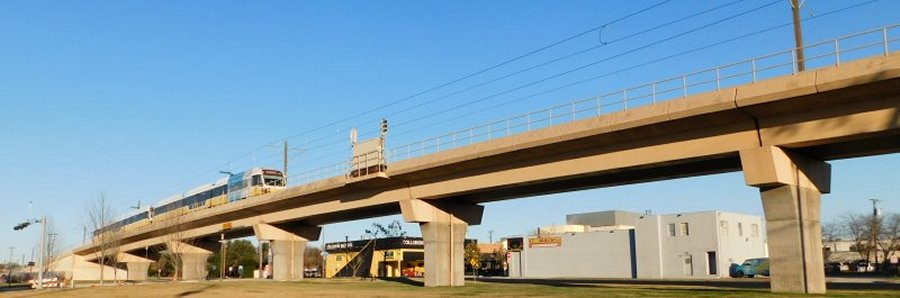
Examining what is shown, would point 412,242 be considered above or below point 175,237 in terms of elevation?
below

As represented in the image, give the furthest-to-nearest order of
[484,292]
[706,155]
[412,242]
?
[412,242], [484,292], [706,155]

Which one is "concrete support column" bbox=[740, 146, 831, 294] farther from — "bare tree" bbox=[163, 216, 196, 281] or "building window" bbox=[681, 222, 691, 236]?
"bare tree" bbox=[163, 216, 196, 281]

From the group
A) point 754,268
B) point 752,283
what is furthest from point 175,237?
point 752,283

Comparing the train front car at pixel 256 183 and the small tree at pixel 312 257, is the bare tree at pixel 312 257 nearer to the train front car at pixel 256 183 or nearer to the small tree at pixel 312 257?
the small tree at pixel 312 257

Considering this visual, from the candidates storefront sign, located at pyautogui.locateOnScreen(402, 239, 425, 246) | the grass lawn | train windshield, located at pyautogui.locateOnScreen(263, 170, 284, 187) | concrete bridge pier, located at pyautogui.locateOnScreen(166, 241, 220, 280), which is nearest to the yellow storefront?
storefront sign, located at pyautogui.locateOnScreen(402, 239, 425, 246)

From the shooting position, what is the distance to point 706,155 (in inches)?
1079

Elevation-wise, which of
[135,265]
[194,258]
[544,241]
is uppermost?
[544,241]

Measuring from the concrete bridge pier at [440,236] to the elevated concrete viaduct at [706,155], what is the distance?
6 centimetres

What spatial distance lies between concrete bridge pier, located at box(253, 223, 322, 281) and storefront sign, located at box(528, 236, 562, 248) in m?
28.5

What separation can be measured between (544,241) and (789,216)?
55.5 metres

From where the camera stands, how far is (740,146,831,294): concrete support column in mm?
25078

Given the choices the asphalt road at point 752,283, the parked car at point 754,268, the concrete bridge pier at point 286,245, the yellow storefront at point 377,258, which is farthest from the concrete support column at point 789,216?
the yellow storefront at point 377,258

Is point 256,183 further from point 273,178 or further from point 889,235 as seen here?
point 889,235

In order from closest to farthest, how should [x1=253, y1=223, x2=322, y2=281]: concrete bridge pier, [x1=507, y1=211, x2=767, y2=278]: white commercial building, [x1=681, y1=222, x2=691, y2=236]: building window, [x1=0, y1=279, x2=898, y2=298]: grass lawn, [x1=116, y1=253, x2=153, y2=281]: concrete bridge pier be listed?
[x1=0, y1=279, x2=898, y2=298]: grass lawn → [x1=253, y1=223, x2=322, y2=281]: concrete bridge pier → [x1=507, y1=211, x2=767, y2=278]: white commercial building → [x1=681, y1=222, x2=691, y2=236]: building window → [x1=116, y1=253, x2=153, y2=281]: concrete bridge pier
